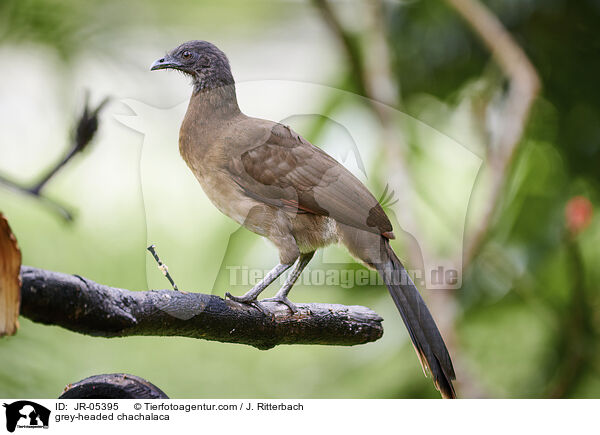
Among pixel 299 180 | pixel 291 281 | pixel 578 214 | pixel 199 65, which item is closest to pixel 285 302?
pixel 291 281

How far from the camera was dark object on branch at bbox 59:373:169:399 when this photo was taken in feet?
3.39

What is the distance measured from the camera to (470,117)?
1908 millimetres

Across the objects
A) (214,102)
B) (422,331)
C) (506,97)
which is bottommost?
(422,331)

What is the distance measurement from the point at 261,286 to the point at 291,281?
104 millimetres

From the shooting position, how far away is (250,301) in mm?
1155

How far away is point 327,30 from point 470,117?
50 cm

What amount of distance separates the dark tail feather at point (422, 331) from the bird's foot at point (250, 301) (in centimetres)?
25

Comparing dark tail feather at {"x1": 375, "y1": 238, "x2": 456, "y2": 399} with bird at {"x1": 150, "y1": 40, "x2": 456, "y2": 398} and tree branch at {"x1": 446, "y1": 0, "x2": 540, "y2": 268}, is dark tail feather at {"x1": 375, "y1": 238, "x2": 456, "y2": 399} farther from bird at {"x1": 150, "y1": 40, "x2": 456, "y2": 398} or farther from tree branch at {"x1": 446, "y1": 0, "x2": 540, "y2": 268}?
tree branch at {"x1": 446, "y1": 0, "x2": 540, "y2": 268}

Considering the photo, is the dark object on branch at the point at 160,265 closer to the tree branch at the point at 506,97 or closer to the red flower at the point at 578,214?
the tree branch at the point at 506,97

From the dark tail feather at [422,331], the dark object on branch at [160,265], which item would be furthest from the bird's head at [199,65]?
the dark tail feather at [422,331]

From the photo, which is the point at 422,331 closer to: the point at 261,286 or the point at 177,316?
the point at 261,286
